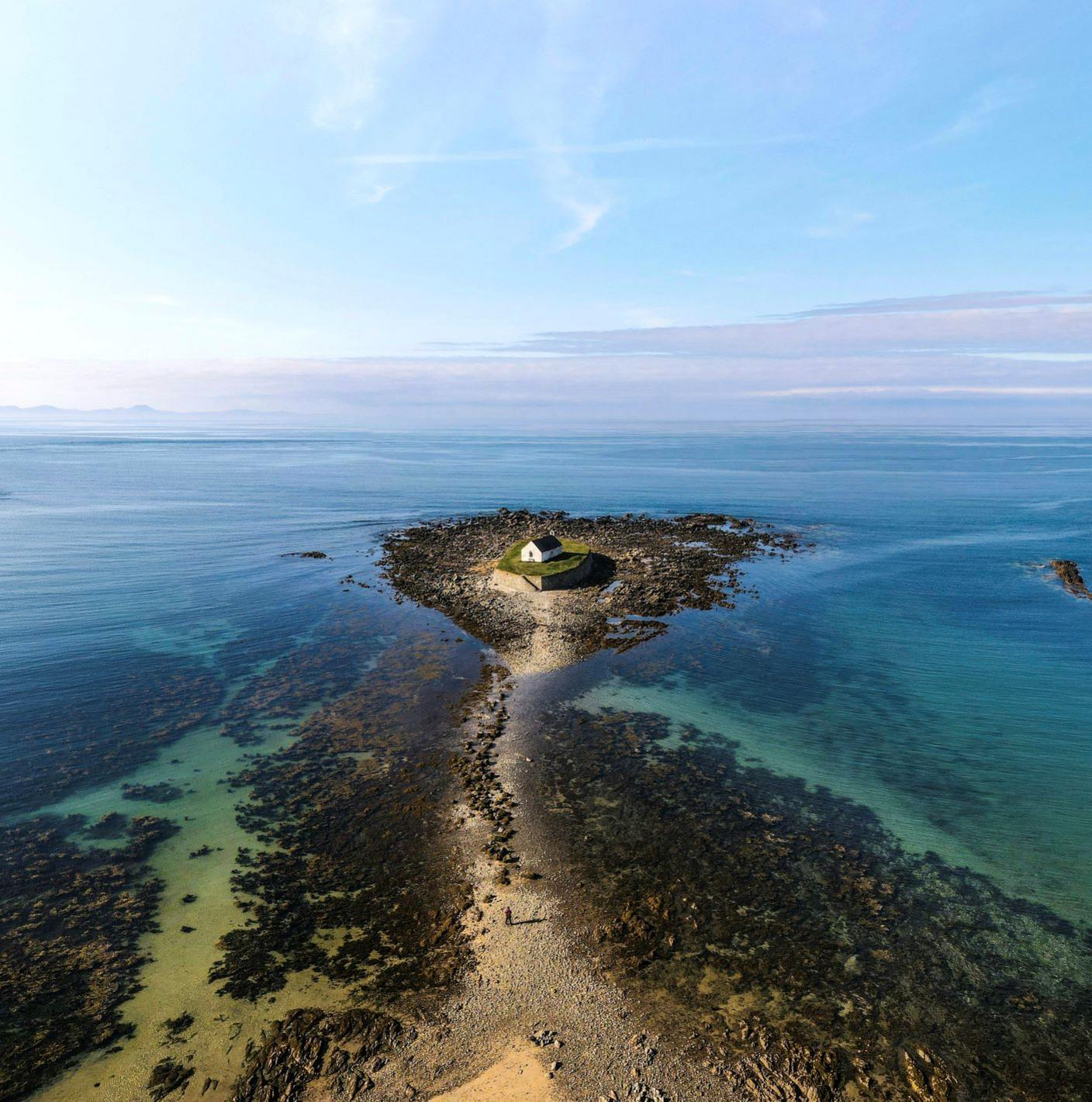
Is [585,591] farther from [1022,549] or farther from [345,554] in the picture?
[1022,549]

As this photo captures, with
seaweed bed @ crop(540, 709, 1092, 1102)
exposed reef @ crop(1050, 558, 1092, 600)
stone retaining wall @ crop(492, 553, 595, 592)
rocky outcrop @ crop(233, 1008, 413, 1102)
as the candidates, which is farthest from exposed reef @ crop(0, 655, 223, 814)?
exposed reef @ crop(1050, 558, 1092, 600)

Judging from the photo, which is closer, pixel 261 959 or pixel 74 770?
pixel 261 959

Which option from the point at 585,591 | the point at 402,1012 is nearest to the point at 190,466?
the point at 585,591

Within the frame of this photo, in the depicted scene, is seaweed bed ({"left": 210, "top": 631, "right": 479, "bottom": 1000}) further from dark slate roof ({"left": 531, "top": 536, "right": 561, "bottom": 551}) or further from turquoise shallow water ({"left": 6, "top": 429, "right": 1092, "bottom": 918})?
dark slate roof ({"left": 531, "top": 536, "right": 561, "bottom": 551})

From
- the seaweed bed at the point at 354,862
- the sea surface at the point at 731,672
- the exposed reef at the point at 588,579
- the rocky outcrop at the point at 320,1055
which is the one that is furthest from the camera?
the exposed reef at the point at 588,579

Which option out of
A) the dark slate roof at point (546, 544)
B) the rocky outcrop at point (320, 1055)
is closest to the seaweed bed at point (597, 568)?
the dark slate roof at point (546, 544)

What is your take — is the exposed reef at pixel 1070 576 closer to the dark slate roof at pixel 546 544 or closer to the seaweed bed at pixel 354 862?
the dark slate roof at pixel 546 544

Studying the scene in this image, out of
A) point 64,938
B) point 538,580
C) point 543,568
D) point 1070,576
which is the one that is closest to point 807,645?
point 538,580
